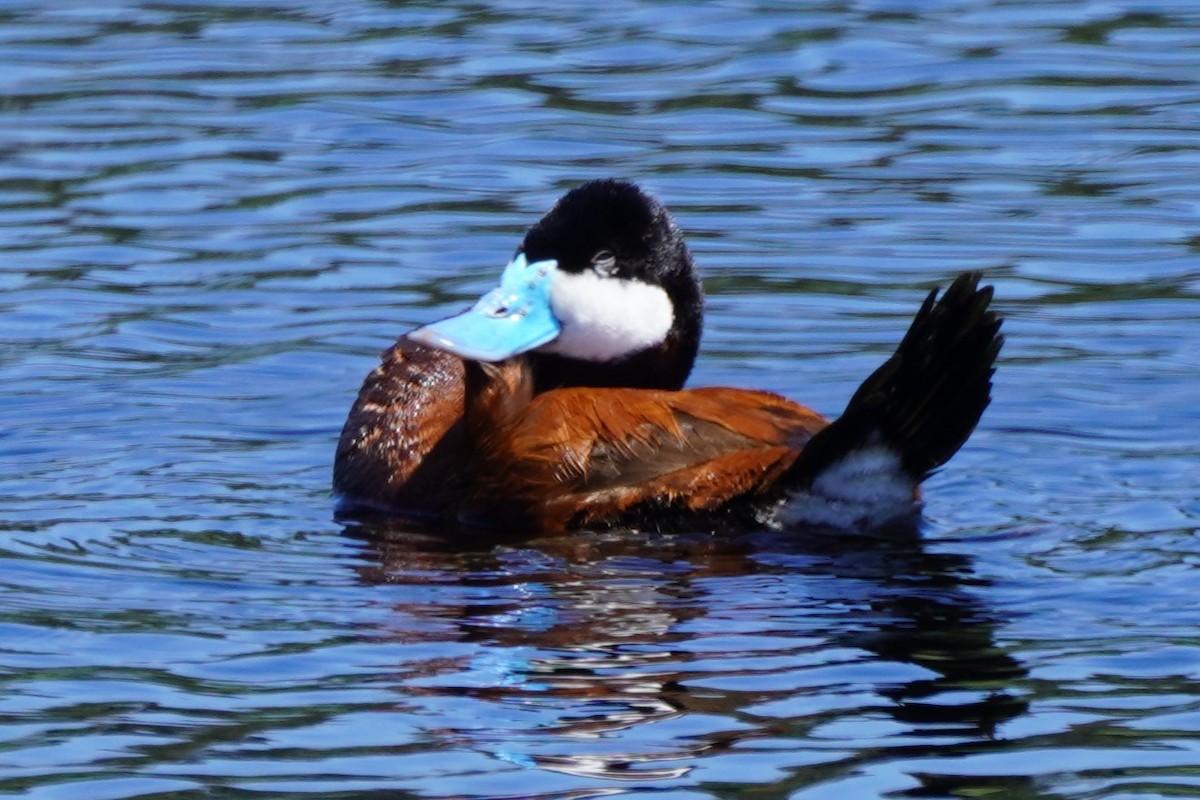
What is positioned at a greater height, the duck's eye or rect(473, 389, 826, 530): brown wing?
the duck's eye

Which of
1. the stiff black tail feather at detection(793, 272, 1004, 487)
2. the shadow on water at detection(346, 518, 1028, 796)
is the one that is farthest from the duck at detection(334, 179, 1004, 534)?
the shadow on water at detection(346, 518, 1028, 796)

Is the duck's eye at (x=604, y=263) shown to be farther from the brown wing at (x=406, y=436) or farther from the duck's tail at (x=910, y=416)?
the duck's tail at (x=910, y=416)

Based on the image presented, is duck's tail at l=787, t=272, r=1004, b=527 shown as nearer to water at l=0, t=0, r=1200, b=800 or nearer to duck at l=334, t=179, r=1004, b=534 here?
duck at l=334, t=179, r=1004, b=534

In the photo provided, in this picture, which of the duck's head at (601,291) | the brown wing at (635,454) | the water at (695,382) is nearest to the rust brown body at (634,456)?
the brown wing at (635,454)

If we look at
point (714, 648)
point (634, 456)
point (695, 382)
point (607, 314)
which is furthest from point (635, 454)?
point (695, 382)

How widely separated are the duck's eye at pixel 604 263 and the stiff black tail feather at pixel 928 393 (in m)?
0.88

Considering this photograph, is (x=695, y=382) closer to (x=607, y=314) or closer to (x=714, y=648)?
(x=607, y=314)

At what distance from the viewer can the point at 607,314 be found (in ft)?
21.7

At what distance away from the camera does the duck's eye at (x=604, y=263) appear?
6.61 meters

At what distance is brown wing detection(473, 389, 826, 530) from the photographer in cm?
613

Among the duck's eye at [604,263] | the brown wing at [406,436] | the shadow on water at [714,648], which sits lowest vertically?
the shadow on water at [714,648]

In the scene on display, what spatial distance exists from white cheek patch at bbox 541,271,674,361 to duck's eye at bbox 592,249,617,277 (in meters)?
0.01

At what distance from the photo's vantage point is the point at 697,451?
6.14 m

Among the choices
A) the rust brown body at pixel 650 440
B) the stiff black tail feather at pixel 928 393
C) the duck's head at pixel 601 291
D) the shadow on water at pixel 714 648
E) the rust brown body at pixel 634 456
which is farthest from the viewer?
the duck's head at pixel 601 291
